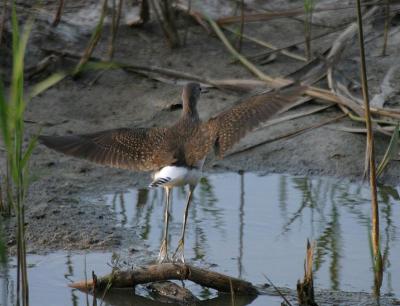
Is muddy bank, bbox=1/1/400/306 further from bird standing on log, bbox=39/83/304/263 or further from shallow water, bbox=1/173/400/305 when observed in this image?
bird standing on log, bbox=39/83/304/263

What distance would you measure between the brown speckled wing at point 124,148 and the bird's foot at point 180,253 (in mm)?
462

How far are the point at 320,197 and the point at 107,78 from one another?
2625 mm

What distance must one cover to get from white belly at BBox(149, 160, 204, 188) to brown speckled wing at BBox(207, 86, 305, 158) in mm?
197

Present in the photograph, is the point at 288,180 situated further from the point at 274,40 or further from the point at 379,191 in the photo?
the point at 274,40

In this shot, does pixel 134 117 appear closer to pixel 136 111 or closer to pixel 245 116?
pixel 136 111

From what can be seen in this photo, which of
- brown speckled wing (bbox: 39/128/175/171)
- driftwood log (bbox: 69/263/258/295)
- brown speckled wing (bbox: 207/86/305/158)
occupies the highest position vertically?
brown speckled wing (bbox: 207/86/305/158)

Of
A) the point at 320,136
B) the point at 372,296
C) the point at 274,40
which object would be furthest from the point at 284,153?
the point at 372,296

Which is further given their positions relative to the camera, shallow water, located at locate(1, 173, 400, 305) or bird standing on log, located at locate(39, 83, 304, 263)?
bird standing on log, located at locate(39, 83, 304, 263)

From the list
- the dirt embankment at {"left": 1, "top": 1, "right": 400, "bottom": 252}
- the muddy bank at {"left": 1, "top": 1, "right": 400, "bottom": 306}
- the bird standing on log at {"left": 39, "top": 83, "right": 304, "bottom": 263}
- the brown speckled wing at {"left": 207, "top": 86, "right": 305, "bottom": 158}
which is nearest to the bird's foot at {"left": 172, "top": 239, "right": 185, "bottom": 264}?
the bird standing on log at {"left": 39, "top": 83, "right": 304, "bottom": 263}

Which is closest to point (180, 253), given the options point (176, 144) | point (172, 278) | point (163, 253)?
point (163, 253)

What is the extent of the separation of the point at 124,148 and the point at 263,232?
3.53 ft

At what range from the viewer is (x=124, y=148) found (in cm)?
551

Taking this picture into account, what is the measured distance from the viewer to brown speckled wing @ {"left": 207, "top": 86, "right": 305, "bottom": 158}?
5395 millimetres

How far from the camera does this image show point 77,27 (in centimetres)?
873
